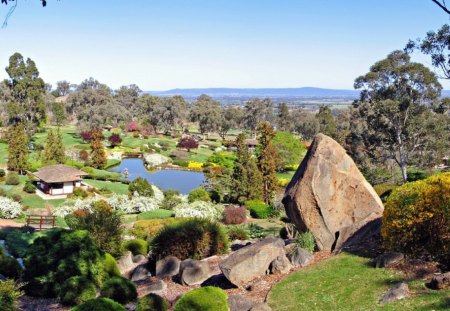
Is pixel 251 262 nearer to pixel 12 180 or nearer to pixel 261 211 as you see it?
pixel 261 211

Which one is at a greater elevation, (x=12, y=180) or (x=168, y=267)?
(x=168, y=267)

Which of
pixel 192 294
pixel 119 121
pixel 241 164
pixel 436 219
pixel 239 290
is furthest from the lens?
pixel 119 121

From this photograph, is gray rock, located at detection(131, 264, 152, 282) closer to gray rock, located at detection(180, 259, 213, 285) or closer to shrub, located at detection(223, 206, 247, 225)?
gray rock, located at detection(180, 259, 213, 285)

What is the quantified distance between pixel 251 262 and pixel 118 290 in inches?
151

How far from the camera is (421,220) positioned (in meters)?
12.0

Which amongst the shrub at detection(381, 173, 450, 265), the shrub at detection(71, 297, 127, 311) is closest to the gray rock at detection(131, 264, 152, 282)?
the shrub at detection(71, 297, 127, 311)

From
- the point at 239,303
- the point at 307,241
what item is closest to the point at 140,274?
the point at 307,241

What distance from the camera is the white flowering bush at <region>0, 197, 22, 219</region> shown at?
110 feet

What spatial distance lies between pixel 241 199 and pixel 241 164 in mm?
3277

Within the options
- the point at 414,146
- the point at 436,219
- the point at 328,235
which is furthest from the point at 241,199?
the point at 436,219

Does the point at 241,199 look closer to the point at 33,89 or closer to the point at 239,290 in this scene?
the point at 239,290

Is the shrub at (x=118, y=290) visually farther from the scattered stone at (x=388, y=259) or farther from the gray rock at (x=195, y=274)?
the scattered stone at (x=388, y=259)

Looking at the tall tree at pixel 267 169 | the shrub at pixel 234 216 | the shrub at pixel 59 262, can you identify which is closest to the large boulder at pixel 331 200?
the shrub at pixel 59 262

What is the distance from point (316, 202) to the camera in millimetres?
14961
